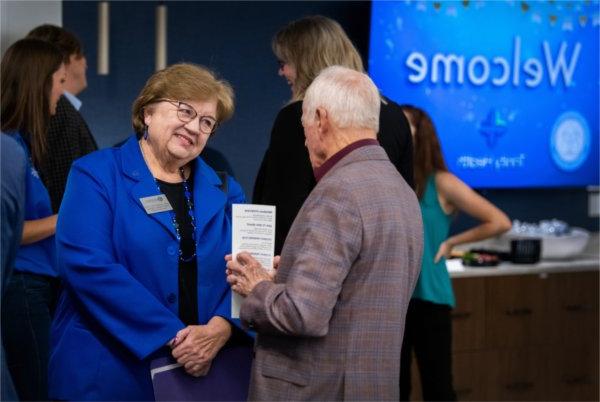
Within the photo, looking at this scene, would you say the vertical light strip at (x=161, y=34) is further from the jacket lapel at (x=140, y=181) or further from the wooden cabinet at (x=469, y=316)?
the jacket lapel at (x=140, y=181)

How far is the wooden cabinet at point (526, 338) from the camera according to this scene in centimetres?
482

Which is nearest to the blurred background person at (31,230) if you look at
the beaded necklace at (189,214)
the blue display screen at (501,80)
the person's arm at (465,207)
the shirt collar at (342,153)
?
the beaded necklace at (189,214)

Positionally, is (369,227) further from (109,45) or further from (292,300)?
(109,45)

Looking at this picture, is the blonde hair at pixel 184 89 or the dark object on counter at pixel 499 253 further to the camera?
the dark object on counter at pixel 499 253

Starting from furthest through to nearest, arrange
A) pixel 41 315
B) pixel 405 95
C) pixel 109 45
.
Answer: pixel 405 95
pixel 109 45
pixel 41 315

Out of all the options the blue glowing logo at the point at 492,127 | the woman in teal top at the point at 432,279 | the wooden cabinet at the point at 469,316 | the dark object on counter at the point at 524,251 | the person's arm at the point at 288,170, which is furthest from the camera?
the blue glowing logo at the point at 492,127

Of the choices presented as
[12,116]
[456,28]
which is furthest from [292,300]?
[456,28]

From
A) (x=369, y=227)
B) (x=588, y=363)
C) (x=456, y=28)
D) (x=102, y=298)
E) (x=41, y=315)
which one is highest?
(x=456, y=28)

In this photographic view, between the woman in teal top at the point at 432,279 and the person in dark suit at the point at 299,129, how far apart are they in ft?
2.57

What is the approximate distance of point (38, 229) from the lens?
301 cm

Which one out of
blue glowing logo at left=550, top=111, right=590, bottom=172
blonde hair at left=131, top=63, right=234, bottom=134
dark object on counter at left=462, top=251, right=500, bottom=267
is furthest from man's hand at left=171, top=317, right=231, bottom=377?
blue glowing logo at left=550, top=111, right=590, bottom=172

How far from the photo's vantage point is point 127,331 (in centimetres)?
240

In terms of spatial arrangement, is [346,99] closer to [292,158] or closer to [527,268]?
[292,158]

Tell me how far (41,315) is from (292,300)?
117 centimetres
